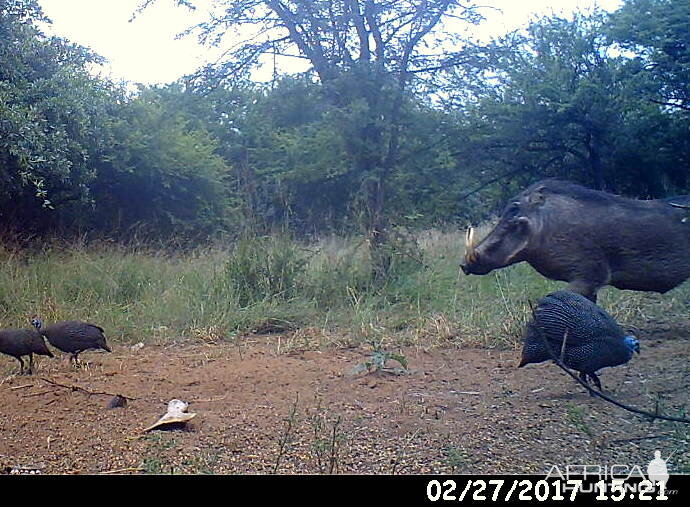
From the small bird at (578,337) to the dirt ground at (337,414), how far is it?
0.75 ft

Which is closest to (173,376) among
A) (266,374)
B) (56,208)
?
(266,374)

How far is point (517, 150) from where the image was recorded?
8984mm

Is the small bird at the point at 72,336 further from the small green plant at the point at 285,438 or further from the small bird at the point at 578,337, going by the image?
the small bird at the point at 578,337

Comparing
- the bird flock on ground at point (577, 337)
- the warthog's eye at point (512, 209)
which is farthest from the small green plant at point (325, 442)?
the warthog's eye at point (512, 209)

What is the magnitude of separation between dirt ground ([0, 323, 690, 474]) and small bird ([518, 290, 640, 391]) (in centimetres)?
23

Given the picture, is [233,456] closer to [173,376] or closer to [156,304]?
[173,376]

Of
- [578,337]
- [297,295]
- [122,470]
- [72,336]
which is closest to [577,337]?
[578,337]

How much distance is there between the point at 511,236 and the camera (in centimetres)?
637

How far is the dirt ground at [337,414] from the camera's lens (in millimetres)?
3541

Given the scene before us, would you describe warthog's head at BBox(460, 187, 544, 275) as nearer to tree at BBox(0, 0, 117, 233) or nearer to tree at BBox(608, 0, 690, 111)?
tree at BBox(608, 0, 690, 111)

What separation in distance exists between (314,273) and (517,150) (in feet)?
8.70

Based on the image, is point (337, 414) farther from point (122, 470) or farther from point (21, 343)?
point (21, 343)

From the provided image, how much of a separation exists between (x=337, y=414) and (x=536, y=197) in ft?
9.48

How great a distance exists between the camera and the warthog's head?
6316mm
